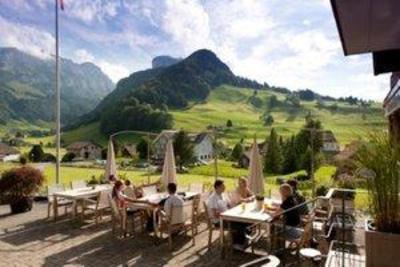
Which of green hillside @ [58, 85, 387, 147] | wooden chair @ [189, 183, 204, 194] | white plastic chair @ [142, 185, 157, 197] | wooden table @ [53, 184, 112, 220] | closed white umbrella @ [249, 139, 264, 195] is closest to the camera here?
closed white umbrella @ [249, 139, 264, 195]

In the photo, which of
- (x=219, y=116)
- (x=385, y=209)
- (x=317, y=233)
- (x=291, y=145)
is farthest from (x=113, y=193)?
(x=219, y=116)

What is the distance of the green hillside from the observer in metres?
118

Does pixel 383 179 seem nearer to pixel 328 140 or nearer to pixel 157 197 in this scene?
pixel 157 197

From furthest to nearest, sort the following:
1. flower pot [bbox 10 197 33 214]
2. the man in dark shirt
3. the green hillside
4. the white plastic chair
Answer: the green hillside → flower pot [bbox 10 197 33 214] → the white plastic chair → the man in dark shirt

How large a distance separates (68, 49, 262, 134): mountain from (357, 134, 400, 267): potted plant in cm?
10265

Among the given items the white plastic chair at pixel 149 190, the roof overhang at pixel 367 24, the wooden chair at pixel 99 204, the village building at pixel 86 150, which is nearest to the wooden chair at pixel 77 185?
the wooden chair at pixel 99 204

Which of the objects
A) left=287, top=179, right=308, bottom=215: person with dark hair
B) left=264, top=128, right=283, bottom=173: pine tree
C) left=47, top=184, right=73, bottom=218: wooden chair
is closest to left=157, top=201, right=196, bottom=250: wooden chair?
left=287, top=179, right=308, bottom=215: person with dark hair

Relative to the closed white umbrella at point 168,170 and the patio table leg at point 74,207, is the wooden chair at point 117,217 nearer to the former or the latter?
the patio table leg at point 74,207

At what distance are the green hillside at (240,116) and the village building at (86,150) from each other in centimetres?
425

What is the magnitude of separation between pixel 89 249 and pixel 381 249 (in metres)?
6.24

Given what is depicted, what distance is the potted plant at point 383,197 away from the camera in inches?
181

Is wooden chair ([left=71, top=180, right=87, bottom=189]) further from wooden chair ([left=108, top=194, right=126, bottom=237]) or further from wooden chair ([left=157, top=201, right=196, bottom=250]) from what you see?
wooden chair ([left=157, top=201, right=196, bottom=250])

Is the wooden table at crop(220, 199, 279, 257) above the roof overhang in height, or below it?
below

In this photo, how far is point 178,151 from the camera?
200 ft
